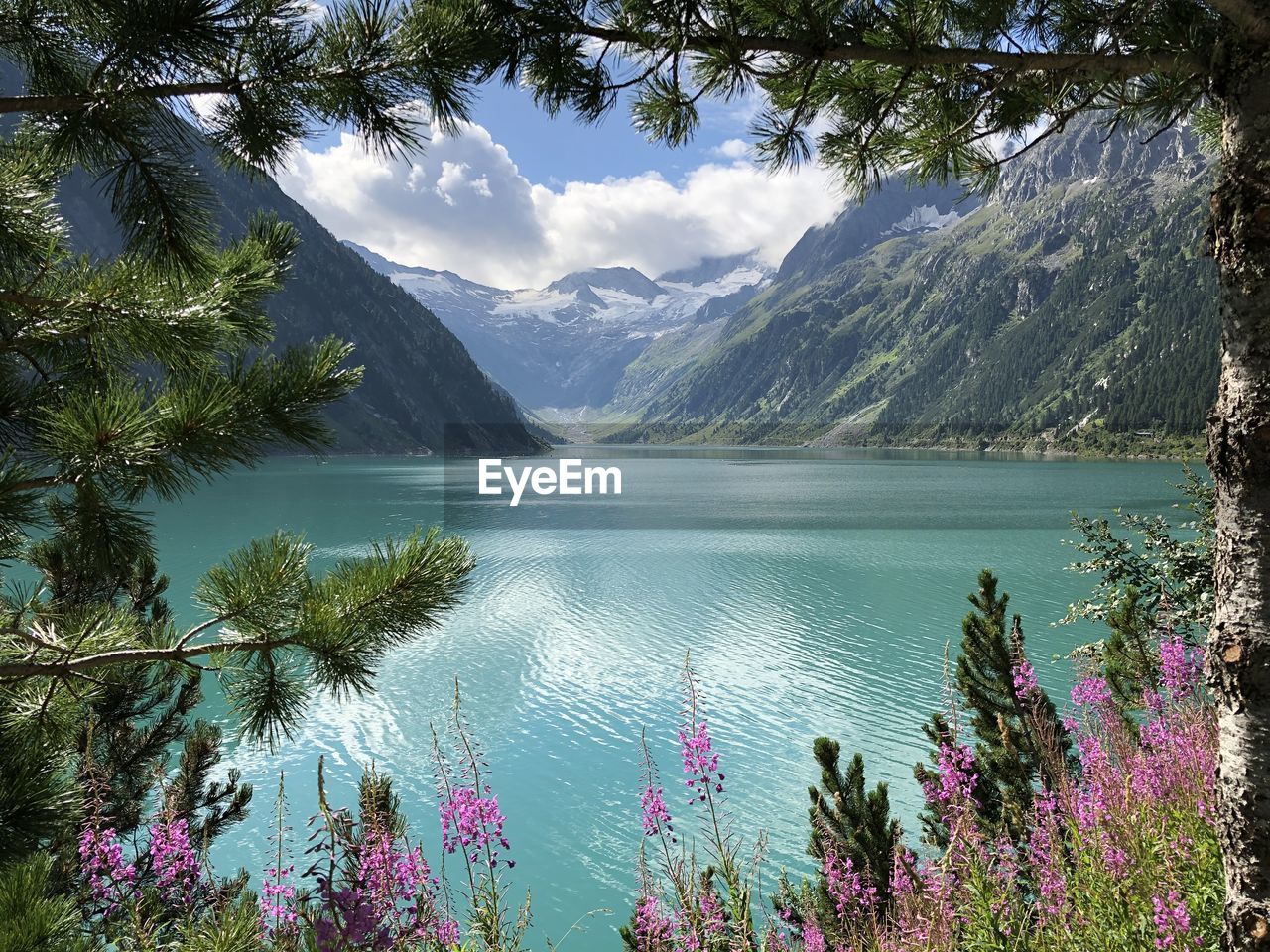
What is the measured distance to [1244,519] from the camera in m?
2.03

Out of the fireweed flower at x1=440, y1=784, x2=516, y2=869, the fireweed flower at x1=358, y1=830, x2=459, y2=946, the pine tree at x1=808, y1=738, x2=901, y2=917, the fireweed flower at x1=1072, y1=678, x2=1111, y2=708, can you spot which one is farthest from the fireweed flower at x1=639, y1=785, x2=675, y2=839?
the fireweed flower at x1=1072, y1=678, x2=1111, y2=708

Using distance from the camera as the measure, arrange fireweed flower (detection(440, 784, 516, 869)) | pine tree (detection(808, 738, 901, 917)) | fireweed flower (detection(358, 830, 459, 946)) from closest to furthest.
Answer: fireweed flower (detection(358, 830, 459, 946)) → fireweed flower (detection(440, 784, 516, 869)) → pine tree (detection(808, 738, 901, 917))

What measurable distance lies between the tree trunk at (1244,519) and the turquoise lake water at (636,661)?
285cm

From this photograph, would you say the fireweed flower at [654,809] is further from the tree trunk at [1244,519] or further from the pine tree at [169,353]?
the tree trunk at [1244,519]

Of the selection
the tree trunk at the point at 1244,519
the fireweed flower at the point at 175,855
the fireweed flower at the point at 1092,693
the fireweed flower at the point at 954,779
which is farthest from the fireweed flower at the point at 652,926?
the fireweed flower at the point at 1092,693

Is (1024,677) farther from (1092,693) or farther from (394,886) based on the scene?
(394,886)

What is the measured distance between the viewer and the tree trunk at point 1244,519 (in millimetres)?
1979

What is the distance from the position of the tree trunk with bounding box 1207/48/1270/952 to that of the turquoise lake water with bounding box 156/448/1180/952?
285 cm

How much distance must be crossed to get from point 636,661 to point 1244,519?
2011cm

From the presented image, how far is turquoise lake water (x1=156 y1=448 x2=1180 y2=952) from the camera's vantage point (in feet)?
41.3

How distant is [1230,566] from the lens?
6.82ft

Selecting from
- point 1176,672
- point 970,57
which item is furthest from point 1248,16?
point 1176,672

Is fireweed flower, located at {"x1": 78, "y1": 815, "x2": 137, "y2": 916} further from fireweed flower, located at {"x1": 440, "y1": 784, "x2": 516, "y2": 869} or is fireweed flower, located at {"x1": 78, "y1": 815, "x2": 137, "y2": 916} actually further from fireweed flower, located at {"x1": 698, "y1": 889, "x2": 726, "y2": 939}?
fireweed flower, located at {"x1": 698, "y1": 889, "x2": 726, "y2": 939}

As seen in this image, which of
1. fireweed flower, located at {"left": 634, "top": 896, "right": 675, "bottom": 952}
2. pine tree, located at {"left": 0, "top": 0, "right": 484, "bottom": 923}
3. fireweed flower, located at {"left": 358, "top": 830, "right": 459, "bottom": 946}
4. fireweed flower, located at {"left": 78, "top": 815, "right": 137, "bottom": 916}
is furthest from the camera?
fireweed flower, located at {"left": 78, "top": 815, "right": 137, "bottom": 916}
